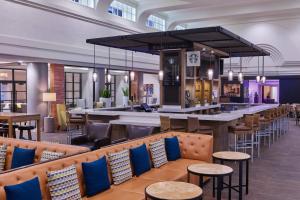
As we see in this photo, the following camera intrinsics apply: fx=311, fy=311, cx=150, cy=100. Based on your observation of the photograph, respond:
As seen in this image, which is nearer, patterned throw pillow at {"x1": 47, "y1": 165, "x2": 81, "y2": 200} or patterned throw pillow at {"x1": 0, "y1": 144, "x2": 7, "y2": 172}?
patterned throw pillow at {"x1": 47, "y1": 165, "x2": 81, "y2": 200}

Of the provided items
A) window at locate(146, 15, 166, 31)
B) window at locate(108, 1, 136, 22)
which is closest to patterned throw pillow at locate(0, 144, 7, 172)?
window at locate(108, 1, 136, 22)

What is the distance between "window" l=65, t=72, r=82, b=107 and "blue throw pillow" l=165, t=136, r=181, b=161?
10043mm

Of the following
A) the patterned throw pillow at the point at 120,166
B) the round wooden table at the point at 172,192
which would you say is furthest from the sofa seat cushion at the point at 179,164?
the round wooden table at the point at 172,192

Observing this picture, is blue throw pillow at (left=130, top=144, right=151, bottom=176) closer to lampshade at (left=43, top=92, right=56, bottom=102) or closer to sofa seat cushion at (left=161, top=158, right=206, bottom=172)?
sofa seat cushion at (left=161, top=158, right=206, bottom=172)

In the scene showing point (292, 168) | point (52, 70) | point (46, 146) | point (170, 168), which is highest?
point (52, 70)

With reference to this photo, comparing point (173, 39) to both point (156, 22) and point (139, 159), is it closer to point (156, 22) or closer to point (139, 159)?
point (139, 159)

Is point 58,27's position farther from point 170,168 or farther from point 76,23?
point 170,168

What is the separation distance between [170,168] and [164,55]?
589cm

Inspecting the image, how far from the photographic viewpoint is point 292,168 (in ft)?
21.3

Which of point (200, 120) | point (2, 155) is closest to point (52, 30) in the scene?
point (200, 120)

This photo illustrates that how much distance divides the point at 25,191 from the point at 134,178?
1.72 meters

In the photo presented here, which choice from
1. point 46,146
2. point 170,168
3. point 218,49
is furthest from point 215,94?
point 46,146

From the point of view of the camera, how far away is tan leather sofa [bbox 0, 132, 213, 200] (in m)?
3.02

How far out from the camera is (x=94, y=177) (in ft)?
11.4
